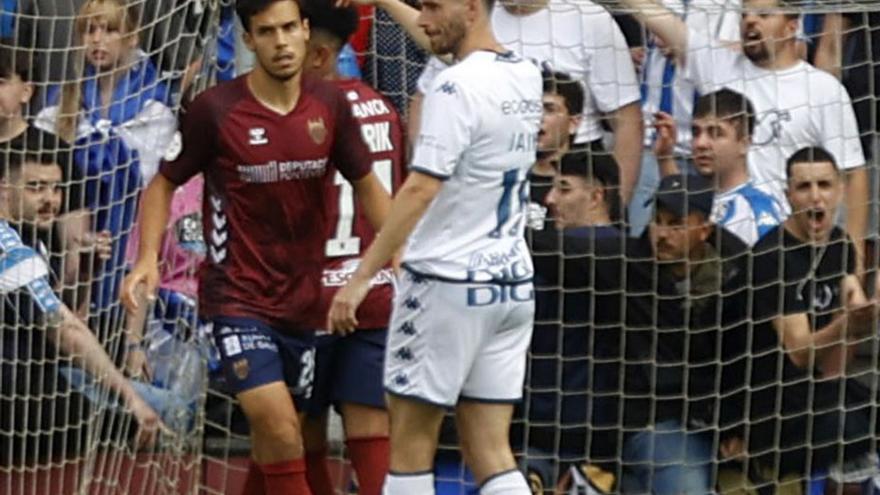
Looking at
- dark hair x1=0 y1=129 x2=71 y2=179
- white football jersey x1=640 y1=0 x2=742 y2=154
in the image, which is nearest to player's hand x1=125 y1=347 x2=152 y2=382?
dark hair x1=0 y1=129 x2=71 y2=179

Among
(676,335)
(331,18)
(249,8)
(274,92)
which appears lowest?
(676,335)

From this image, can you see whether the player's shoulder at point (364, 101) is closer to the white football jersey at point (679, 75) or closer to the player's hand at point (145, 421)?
the white football jersey at point (679, 75)

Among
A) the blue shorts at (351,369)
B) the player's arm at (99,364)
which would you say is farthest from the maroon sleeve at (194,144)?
the player's arm at (99,364)

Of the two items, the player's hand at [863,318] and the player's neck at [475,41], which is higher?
the player's neck at [475,41]

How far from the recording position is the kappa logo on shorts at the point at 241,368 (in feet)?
28.6

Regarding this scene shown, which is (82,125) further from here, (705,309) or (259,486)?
(705,309)

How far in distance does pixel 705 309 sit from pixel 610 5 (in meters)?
1.11

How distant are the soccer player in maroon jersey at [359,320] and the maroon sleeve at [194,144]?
40cm

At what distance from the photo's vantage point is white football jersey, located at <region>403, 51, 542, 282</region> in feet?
26.6

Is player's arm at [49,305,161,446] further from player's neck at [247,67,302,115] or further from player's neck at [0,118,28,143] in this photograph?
player's neck at [247,67,302,115]

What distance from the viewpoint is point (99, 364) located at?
31.8 feet

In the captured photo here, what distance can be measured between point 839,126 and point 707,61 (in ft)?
1.63

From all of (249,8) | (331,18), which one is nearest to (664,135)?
(331,18)

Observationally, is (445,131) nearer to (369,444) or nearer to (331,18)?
(331,18)
